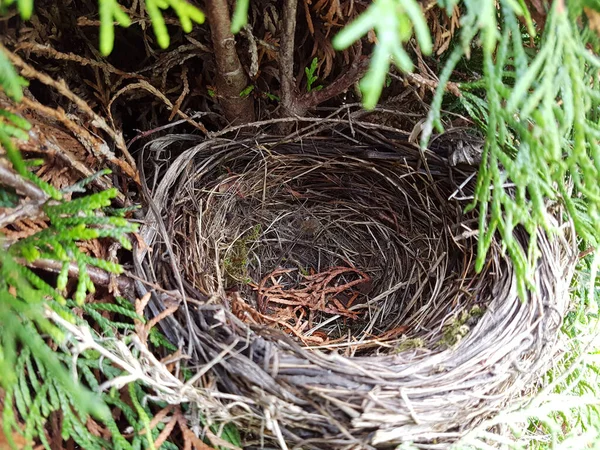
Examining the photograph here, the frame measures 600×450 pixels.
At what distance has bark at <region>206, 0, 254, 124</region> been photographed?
112 centimetres

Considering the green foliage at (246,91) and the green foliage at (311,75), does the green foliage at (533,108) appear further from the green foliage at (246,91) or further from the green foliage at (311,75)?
the green foliage at (246,91)

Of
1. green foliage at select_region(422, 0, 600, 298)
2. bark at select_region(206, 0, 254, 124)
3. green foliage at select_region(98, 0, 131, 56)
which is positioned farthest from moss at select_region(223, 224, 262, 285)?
green foliage at select_region(98, 0, 131, 56)

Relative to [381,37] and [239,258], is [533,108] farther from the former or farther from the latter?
[239,258]

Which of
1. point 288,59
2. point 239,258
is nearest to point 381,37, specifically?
point 288,59

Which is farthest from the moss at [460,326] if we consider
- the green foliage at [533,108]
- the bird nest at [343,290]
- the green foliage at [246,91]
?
the green foliage at [246,91]

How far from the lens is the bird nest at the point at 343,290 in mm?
967

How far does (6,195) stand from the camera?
97 cm

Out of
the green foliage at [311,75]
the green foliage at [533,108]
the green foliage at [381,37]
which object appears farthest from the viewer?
the green foliage at [311,75]

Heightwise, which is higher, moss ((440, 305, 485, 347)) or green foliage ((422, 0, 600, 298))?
green foliage ((422, 0, 600, 298))

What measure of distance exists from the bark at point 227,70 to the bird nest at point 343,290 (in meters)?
0.10

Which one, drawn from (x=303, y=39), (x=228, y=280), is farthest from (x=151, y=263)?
(x=303, y=39)

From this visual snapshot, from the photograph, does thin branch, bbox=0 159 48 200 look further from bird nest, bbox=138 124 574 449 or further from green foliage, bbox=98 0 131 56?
green foliage, bbox=98 0 131 56

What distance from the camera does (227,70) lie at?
127cm

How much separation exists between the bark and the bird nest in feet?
0.34
